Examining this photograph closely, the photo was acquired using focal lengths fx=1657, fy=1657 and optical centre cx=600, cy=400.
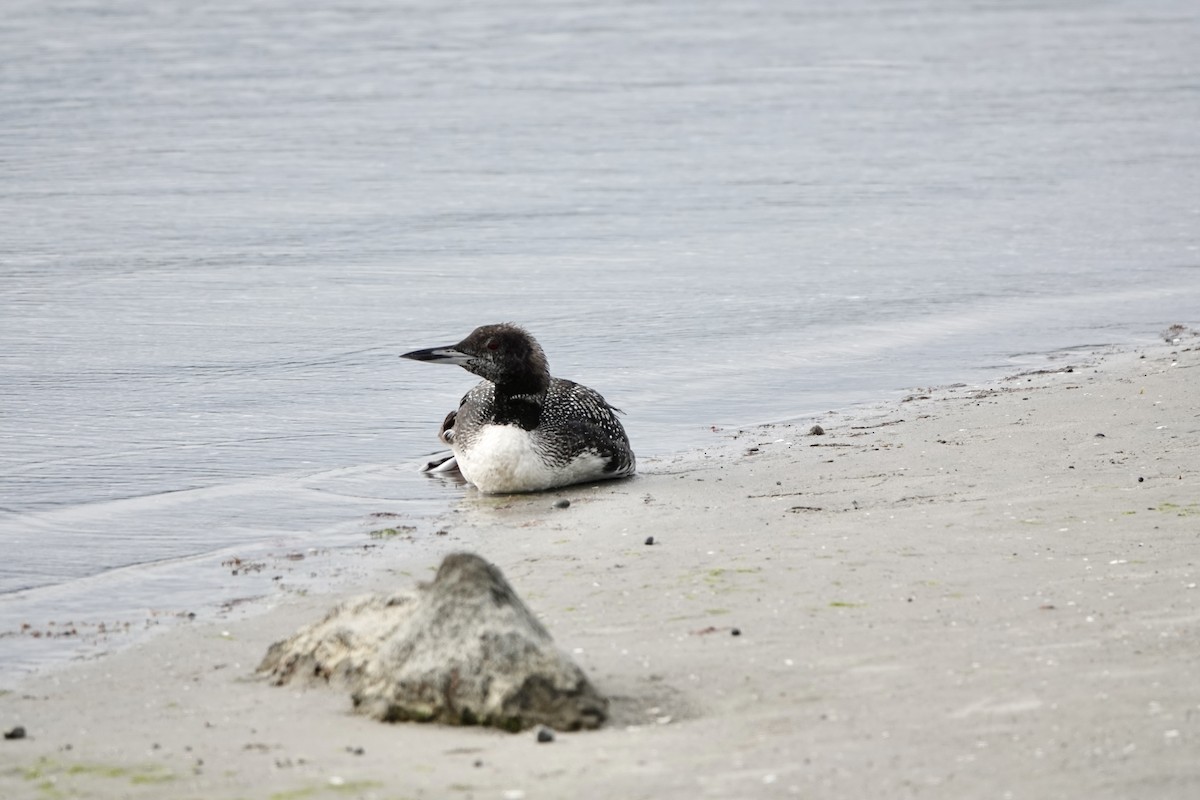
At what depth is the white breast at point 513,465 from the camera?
9.49 meters

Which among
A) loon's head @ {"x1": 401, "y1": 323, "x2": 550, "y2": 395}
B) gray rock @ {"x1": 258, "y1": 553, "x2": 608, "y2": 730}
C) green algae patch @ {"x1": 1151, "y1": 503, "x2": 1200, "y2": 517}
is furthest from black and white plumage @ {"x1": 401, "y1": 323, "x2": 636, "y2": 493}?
gray rock @ {"x1": 258, "y1": 553, "x2": 608, "y2": 730}

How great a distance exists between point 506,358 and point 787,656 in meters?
4.28

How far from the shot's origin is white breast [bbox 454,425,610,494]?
31.1 ft

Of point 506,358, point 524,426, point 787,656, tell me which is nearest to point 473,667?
point 787,656

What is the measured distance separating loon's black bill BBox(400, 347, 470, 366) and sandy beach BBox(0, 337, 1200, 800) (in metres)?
0.95

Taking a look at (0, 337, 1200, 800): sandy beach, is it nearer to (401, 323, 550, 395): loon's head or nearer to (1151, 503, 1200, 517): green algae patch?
(1151, 503, 1200, 517): green algae patch

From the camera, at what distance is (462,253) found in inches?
669

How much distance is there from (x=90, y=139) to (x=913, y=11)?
27707 mm

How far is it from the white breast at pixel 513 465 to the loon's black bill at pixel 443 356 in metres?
0.50

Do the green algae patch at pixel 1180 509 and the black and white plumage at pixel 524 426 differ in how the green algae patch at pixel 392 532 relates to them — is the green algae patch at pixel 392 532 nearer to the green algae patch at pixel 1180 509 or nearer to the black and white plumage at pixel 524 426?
the black and white plumage at pixel 524 426

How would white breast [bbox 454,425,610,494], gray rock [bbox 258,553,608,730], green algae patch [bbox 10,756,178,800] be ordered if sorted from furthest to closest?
white breast [bbox 454,425,610,494], gray rock [bbox 258,553,608,730], green algae patch [bbox 10,756,178,800]

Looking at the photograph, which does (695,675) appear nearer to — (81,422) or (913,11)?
(81,422)

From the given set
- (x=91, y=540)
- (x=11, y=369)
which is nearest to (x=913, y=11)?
(x=11, y=369)

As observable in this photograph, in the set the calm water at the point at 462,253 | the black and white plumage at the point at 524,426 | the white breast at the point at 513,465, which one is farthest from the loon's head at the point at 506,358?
the calm water at the point at 462,253
